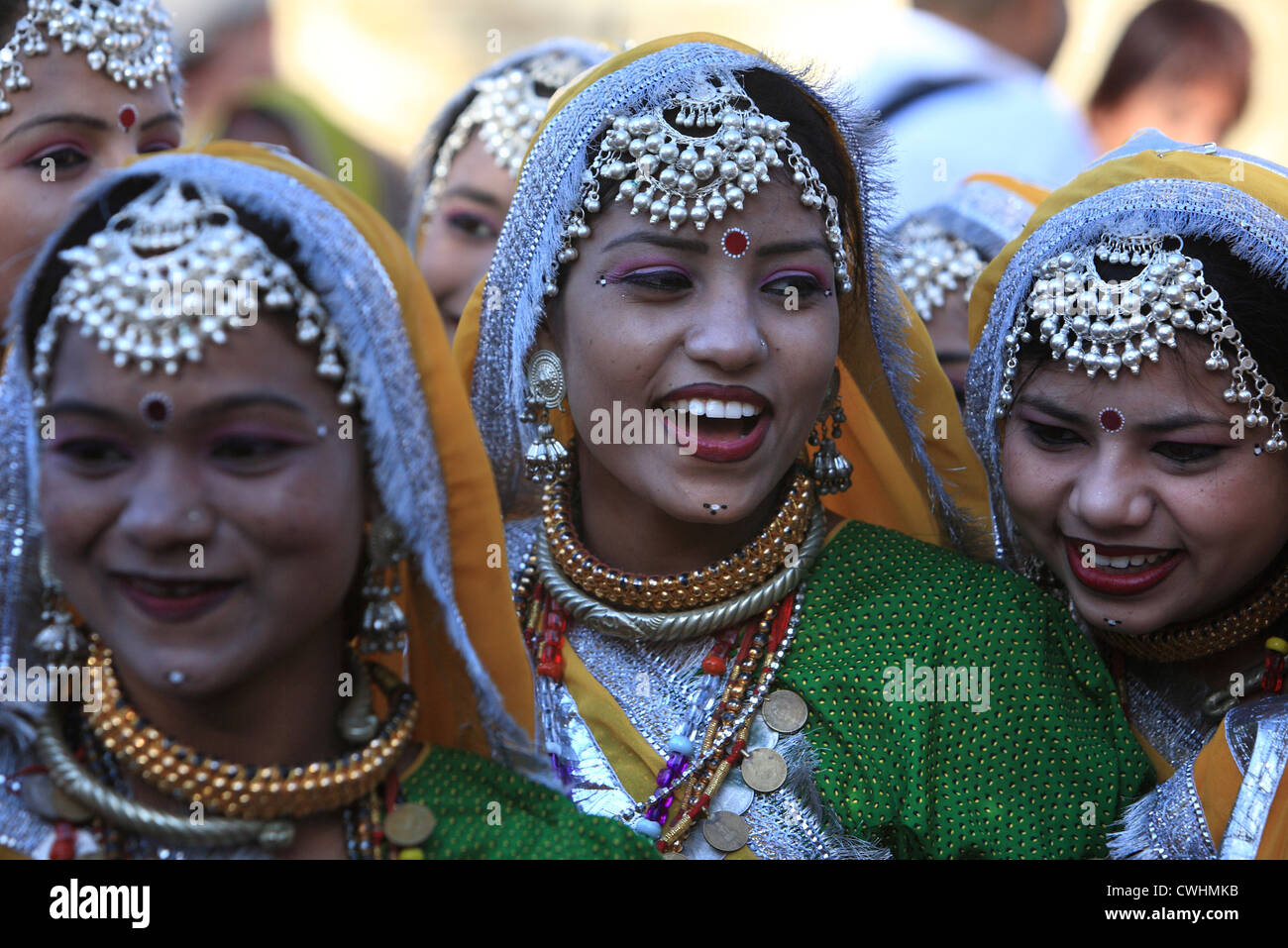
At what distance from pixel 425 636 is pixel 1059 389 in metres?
1.24

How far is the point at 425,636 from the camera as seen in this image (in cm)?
230

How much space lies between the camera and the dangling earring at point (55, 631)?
2041 millimetres

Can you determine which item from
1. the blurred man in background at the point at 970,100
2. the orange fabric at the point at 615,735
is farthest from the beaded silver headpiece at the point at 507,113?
the orange fabric at the point at 615,735

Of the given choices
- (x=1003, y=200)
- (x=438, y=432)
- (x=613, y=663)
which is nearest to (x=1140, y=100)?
(x=1003, y=200)

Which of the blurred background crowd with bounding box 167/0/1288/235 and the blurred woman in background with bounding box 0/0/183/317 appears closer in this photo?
the blurred woman in background with bounding box 0/0/183/317

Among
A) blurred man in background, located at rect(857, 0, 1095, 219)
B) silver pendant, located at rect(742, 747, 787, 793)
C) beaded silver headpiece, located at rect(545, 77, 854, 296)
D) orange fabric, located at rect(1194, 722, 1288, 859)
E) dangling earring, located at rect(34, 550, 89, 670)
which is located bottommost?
orange fabric, located at rect(1194, 722, 1288, 859)

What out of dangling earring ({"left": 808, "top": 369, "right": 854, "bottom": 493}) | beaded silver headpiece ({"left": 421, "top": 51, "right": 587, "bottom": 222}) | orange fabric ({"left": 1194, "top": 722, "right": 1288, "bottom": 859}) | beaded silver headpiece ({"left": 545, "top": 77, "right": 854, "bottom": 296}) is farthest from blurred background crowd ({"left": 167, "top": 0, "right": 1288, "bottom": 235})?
orange fabric ({"left": 1194, "top": 722, "right": 1288, "bottom": 859})

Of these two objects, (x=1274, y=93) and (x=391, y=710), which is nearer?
(x=391, y=710)

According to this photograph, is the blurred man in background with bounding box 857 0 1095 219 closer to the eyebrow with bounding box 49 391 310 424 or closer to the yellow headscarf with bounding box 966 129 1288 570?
the yellow headscarf with bounding box 966 129 1288 570

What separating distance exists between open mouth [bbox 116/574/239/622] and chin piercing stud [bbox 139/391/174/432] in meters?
0.21

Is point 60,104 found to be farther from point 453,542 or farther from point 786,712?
point 786,712

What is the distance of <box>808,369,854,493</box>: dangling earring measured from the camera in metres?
2.88

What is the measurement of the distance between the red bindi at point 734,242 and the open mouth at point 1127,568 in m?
0.83

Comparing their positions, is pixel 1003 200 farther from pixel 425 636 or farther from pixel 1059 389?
pixel 425 636
